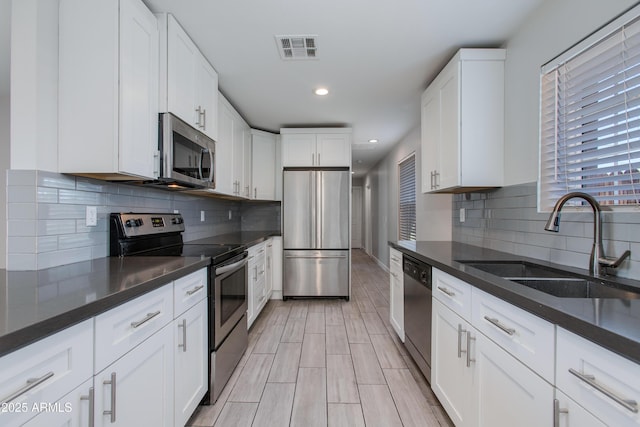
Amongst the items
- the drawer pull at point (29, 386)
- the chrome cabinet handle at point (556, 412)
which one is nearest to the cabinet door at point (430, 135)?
the chrome cabinet handle at point (556, 412)

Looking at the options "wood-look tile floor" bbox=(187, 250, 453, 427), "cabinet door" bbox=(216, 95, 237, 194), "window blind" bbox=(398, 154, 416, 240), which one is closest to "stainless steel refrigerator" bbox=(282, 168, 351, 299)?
"wood-look tile floor" bbox=(187, 250, 453, 427)

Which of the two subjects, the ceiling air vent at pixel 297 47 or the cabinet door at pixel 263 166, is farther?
the cabinet door at pixel 263 166

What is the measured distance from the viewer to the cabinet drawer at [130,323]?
0.90 m

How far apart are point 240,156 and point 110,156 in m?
2.08

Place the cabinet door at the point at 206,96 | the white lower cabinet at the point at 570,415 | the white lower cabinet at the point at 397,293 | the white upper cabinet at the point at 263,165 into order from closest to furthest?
the white lower cabinet at the point at 570,415 < the cabinet door at the point at 206,96 < the white lower cabinet at the point at 397,293 < the white upper cabinet at the point at 263,165

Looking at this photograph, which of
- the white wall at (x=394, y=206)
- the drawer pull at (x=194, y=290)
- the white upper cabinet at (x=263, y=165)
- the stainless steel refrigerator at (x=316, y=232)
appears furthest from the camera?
the white upper cabinet at (x=263, y=165)

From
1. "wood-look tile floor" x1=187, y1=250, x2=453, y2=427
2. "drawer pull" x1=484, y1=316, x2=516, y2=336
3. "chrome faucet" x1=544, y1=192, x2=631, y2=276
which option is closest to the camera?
"drawer pull" x1=484, y1=316, x2=516, y2=336

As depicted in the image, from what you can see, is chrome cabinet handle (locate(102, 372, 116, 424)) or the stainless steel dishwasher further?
the stainless steel dishwasher

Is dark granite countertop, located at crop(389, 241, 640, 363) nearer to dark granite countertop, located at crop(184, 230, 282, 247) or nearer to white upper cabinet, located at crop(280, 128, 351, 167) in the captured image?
dark granite countertop, located at crop(184, 230, 282, 247)

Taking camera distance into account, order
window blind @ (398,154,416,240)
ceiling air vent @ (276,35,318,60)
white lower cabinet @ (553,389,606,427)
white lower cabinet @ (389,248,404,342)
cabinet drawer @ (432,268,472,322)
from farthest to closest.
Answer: window blind @ (398,154,416,240)
white lower cabinet @ (389,248,404,342)
ceiling air vent @ (276,35,318,60)
cabinet drawer @ (432,268,472,322)
white lower cabinet @ (553,389,606,427)

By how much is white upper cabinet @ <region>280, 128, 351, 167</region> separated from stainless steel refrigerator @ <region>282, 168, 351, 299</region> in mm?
115

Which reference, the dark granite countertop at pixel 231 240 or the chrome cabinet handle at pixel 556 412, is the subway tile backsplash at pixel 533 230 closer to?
the chrome cabinet handle at pixel 556 412

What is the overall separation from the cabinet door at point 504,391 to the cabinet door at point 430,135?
1.59m

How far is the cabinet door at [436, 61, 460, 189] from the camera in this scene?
2.08 m
